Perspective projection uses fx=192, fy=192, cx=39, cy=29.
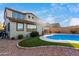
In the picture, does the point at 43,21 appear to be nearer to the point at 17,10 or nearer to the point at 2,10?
the point at 17,10

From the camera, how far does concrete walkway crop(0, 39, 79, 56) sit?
628 centimetres

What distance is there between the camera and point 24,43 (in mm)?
6570

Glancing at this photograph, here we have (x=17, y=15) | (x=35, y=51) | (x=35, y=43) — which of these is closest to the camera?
(x=35, y=51)

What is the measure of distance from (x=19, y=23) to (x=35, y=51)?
1131mm

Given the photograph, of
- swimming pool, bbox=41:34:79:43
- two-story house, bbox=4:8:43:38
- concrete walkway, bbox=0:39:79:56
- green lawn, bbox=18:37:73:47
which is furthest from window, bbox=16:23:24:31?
swimming pool, bbox=41:34:79:43

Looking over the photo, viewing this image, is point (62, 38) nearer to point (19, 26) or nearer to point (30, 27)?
point (30, 27)

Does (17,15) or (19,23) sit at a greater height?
(17,15)

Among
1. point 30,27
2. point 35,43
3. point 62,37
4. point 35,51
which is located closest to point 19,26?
point 30,27

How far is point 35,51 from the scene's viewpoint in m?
6.36

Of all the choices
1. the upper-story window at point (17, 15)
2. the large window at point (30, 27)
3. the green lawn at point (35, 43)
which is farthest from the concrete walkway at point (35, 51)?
the upper-story window at point (17, 15)

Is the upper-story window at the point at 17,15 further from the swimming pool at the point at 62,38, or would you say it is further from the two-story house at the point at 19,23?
the swimming pool at the point at 62,38

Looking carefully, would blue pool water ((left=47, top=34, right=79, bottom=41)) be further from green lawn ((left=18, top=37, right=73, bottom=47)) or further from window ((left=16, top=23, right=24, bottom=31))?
window ((left=16, top=23, right=24, bottom=31))

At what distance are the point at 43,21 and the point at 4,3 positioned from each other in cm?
145

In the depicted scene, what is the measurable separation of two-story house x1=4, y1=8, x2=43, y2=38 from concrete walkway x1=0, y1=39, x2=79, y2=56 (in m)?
0.47
